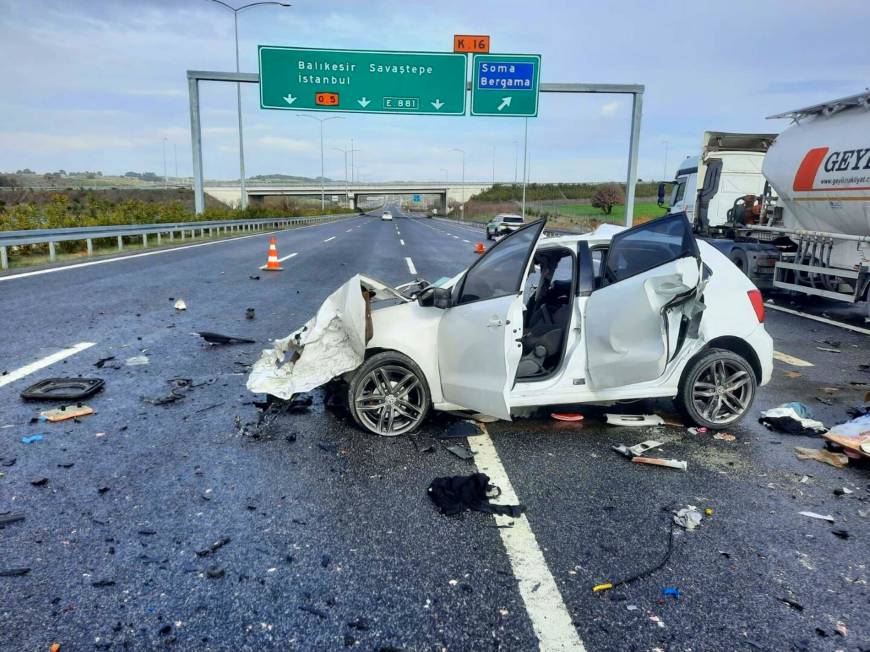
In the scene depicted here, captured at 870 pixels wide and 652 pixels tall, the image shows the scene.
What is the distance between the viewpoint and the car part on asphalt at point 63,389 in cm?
515

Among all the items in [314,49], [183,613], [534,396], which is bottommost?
[183,613]

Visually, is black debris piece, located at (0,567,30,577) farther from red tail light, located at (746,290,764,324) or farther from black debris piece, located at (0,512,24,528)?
red tail light, located at (746,290,764,324)

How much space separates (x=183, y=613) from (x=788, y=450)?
4.20 meters

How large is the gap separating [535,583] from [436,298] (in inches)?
92.3

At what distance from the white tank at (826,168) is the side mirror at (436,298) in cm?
781

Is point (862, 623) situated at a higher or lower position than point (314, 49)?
lower

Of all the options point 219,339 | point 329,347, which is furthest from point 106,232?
point 329,347

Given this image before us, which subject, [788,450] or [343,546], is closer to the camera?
[343,546]

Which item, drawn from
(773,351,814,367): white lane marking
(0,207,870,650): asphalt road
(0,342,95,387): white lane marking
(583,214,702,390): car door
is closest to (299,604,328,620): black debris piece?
(0,207,870,650): asphalt road

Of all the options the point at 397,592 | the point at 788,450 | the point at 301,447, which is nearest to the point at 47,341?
the point at 301,447

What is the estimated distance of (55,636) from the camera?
242cm

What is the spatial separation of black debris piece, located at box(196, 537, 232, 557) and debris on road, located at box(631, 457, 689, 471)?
2.71m

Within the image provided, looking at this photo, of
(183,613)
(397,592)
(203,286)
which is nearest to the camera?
(183,613)

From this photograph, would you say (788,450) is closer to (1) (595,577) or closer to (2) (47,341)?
(1) (595,577)
